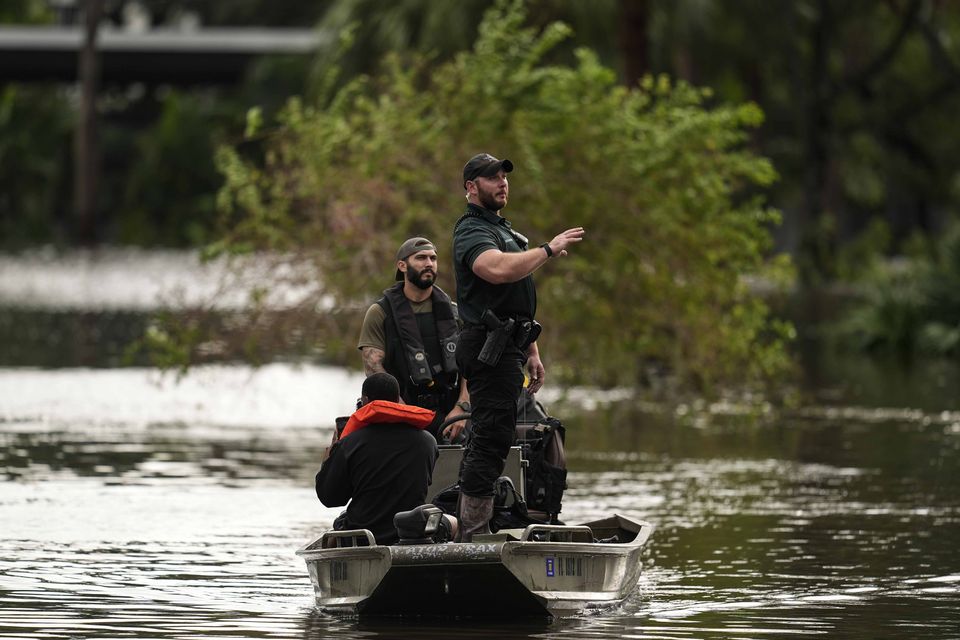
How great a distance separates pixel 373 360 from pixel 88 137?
62211 millimetres

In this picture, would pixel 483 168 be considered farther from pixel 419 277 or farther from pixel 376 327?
pixel 376 327

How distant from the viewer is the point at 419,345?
12.3 m

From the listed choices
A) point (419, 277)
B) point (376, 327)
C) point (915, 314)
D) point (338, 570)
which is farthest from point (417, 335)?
point (915, 314)

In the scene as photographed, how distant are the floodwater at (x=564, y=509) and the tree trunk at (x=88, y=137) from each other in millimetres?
46663

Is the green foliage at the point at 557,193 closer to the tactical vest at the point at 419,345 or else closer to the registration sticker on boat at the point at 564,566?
the tactical vest at the point at 419,345

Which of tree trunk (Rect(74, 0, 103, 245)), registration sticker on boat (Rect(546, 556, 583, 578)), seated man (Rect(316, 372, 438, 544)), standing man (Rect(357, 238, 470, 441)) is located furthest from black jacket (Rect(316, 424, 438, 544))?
tree trunk (Rect(74, 0, 103, 245))

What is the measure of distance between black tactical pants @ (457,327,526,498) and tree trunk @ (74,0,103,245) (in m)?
61.1

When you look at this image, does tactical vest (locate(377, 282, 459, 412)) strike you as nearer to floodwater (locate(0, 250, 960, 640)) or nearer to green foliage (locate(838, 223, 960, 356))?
floodwater (locate(0, 250, 960, 640))

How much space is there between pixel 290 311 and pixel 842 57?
135 ft

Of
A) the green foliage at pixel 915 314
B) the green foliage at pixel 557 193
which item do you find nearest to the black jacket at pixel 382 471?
the green foliage at pixel 557 193

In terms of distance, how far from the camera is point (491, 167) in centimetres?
1114

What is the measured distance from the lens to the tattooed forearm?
12.2 meters

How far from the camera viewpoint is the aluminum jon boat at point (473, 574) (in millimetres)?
10586

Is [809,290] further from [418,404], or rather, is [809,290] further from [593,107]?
[418,404]
